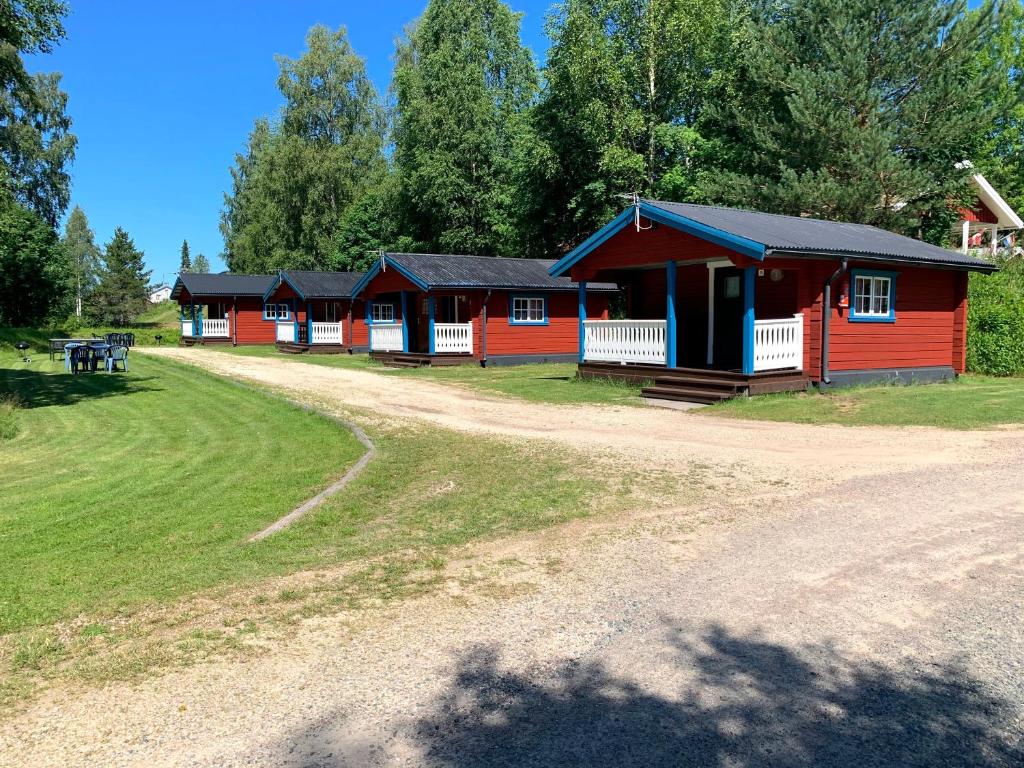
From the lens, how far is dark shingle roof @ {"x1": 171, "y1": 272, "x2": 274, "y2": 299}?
40.9 metres

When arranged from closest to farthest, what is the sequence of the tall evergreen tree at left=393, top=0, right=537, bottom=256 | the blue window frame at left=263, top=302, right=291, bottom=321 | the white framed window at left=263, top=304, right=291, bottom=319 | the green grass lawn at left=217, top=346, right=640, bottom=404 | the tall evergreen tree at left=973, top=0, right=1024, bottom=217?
the green grass lawn at left=217, top=346, right=640, bottom=404 < the tall evergreen tree at left=973, top=0, right=1024, bottom=217 < the blue window frame at left=263, top=302, right=291, bottom=321 < the white framed window at left=263, top=304, right=291, bottom=319 < the tall evergreen tree at left=393, top=0, right=537, bottom=256

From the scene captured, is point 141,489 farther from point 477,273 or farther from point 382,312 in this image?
point 382,312

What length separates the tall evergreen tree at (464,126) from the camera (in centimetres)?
4234

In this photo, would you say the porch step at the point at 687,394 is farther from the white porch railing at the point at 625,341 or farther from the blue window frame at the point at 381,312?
the blue window frame at the point at 381,312

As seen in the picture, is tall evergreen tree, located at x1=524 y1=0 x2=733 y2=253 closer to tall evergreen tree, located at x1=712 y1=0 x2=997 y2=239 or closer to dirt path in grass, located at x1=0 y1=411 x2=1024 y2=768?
tall evergreen tree, located at x1=712 y1=0 x2=997 y2=239

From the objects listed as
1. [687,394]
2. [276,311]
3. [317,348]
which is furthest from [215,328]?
[687,394]

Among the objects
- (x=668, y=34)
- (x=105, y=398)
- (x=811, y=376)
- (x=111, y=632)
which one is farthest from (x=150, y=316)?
(x=111, y=632)

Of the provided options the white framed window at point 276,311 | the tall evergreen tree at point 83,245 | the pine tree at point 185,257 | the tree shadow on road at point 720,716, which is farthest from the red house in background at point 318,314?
the pine tree at point 185,257

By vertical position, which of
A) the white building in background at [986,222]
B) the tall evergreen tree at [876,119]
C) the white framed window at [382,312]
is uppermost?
the tall evergreen tree at [876,119]

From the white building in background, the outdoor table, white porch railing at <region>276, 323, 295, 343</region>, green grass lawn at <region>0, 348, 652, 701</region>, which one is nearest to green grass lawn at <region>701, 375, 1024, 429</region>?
green grass lawn at <region>0, 348, 652, 701</region>

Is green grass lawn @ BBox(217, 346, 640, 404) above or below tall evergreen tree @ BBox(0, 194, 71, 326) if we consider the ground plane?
below

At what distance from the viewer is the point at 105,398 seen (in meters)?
15.5

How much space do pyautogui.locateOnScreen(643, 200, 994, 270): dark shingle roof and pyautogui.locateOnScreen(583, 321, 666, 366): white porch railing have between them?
8.11ft

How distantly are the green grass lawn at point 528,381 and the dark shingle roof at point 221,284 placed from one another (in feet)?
50.0
